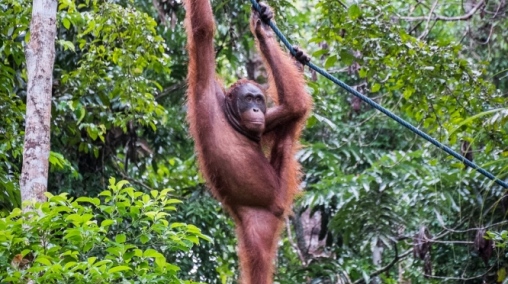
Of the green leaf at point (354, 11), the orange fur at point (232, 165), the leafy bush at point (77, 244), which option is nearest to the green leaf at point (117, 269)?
the leafy bush at point (77, 244)

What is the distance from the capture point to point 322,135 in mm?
9539

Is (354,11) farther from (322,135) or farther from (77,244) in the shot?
(322,135)

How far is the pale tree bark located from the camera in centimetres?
472

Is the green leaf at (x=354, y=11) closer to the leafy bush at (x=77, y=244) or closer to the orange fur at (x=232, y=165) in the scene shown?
the orange fur at (x=232, y=165)

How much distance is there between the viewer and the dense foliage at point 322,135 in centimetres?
587

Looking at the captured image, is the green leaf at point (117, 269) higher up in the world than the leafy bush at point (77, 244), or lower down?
lower down

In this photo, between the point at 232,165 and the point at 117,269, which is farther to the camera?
the point at 232,165

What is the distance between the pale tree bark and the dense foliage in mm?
409

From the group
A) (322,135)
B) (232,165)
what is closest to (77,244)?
(232,165)

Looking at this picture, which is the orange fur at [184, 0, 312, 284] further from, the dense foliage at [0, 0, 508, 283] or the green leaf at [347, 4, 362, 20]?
the green leaf at [347, 4, 362, 20]

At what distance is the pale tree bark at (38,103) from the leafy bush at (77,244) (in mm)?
347

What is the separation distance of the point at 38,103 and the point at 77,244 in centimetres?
96

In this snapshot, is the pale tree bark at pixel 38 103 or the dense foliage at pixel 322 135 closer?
the pale tree bark at pixel 38 103

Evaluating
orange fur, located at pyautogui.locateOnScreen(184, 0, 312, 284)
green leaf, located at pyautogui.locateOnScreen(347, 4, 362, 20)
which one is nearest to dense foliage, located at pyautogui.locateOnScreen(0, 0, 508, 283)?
green leaf, located at pyautogui.locateOnScreen(347, 4, 362, 20)
